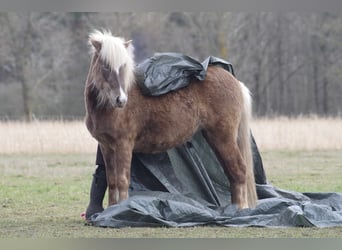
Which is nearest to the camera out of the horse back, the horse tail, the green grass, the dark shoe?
the green grass

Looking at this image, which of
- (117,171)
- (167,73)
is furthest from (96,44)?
(117,171)

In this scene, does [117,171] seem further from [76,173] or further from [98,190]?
[76,173]

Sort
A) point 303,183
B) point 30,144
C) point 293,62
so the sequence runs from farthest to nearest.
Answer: point 293,62, point 30,144, point 303,183

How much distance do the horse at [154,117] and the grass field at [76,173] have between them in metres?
0.93

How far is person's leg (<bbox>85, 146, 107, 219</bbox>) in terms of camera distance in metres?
7.38

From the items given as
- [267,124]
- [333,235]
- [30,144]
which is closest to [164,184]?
[333,235]

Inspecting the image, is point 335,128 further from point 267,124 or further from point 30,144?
point 30,144

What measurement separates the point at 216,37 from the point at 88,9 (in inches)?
972

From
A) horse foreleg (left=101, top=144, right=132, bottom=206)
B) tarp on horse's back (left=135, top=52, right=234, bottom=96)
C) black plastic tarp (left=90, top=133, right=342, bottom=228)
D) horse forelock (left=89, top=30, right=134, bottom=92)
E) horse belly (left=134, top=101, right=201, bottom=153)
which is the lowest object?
black plastic tarp (left=90, top=133, right=342, bottom=228)

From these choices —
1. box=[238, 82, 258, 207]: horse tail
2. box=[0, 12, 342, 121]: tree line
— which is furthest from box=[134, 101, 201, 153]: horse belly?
box=[0, 12, 342, 121]: tree line

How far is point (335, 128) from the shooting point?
17766 millimetres

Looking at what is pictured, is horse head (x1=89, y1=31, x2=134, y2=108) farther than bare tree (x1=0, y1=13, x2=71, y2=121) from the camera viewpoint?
No

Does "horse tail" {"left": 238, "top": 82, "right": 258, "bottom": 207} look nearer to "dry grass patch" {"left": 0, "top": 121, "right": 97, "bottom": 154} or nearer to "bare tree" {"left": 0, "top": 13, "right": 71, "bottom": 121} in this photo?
"dry grass patch" {"left": 0, "top": 121, "right": 97, "bottom": 154}

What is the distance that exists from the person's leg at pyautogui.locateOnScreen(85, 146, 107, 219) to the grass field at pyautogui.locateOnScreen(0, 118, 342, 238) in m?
0.20
